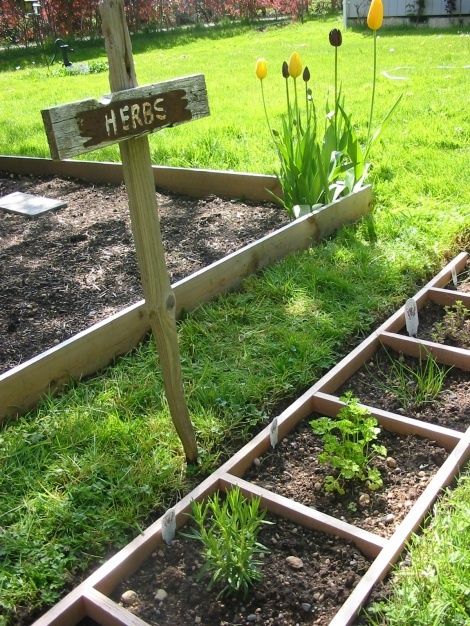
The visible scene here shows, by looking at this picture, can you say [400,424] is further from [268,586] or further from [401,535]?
[268,586]

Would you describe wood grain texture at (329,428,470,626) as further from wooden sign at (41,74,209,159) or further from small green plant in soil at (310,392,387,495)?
wooden sign at (41,74,209,159)

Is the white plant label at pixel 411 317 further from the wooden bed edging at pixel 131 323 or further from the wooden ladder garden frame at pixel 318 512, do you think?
the wooden bed edging at pixel 131 323

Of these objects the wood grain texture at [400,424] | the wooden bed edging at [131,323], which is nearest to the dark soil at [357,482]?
the wood grain texture at [400,424]

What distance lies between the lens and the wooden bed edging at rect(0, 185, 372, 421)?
8.41 ft

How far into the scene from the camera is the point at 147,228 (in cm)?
186

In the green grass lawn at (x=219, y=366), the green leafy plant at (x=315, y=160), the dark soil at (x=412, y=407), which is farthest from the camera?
the green leafy plant at (x=315, y=160)

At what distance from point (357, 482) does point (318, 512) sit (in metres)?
0.22

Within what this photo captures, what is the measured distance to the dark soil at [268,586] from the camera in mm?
1728

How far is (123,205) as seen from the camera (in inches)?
185

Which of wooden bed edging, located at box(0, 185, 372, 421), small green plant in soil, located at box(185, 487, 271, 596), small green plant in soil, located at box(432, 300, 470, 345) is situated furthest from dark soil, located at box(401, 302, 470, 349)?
small green plant in soil, located at box(185, 487, 271, 596)

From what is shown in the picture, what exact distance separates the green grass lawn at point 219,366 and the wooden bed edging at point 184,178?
53cm

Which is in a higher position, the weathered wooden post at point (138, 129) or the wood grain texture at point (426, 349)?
the weathered wooden post at point (138, 129)

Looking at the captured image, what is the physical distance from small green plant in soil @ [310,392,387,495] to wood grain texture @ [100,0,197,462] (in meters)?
0.46

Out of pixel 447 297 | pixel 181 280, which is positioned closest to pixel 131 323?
pixel 181 280
